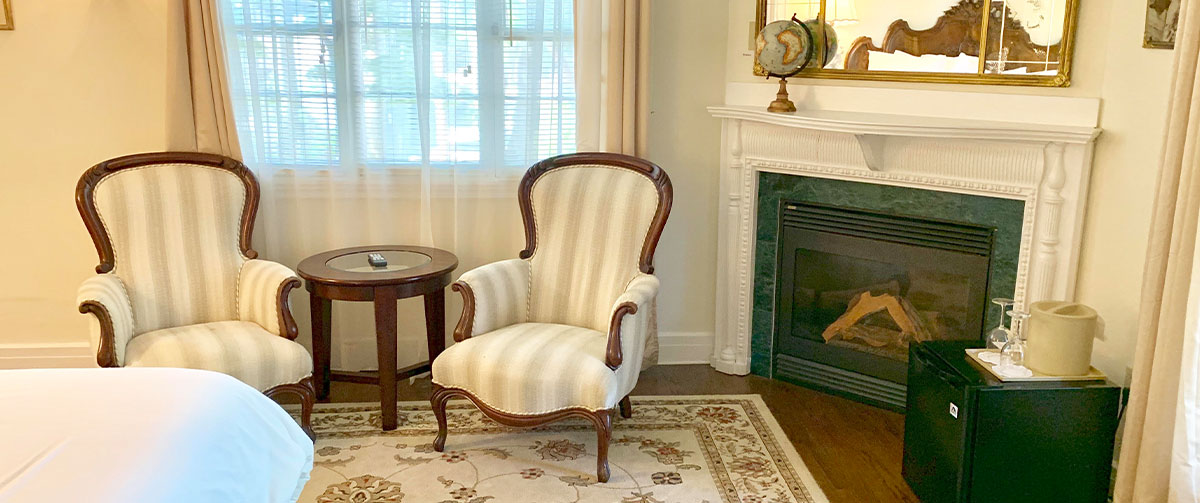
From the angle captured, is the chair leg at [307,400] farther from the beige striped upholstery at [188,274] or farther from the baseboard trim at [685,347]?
the baseboard trim at [685,347]

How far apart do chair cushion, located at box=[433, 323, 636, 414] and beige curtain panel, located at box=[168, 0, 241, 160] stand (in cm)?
128

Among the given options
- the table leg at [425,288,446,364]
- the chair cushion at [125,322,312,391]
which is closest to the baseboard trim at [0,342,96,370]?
the chair cushion at [125,322,312,391]

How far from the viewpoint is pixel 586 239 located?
11.2 ft

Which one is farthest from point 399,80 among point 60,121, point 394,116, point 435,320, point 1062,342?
point 1062,342

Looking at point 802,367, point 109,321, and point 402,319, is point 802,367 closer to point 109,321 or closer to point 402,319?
point 402,319

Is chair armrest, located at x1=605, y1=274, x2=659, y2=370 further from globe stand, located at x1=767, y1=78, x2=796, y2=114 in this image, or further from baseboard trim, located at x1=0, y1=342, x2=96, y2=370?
baseboard trim, located at x1=0, y1=342, x2=96, y2=370

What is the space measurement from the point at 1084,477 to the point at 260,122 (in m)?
3.07

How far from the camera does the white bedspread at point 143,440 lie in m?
1.62

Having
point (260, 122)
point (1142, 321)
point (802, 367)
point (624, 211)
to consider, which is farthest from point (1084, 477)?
point (260, 122)

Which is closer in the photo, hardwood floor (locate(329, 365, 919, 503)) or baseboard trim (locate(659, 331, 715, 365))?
hardwood floor (locate(329, 365, 919, 503))

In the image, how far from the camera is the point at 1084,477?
8.29 feet

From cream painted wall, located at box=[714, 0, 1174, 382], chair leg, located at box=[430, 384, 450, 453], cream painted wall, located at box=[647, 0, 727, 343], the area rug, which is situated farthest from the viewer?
cream painted wall, located at box=[647, 0, 727, 343]

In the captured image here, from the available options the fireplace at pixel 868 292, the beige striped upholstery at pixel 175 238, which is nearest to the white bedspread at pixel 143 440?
the beige striped upholstery at pixel 175 238

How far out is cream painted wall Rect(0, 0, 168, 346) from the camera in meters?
3.47
